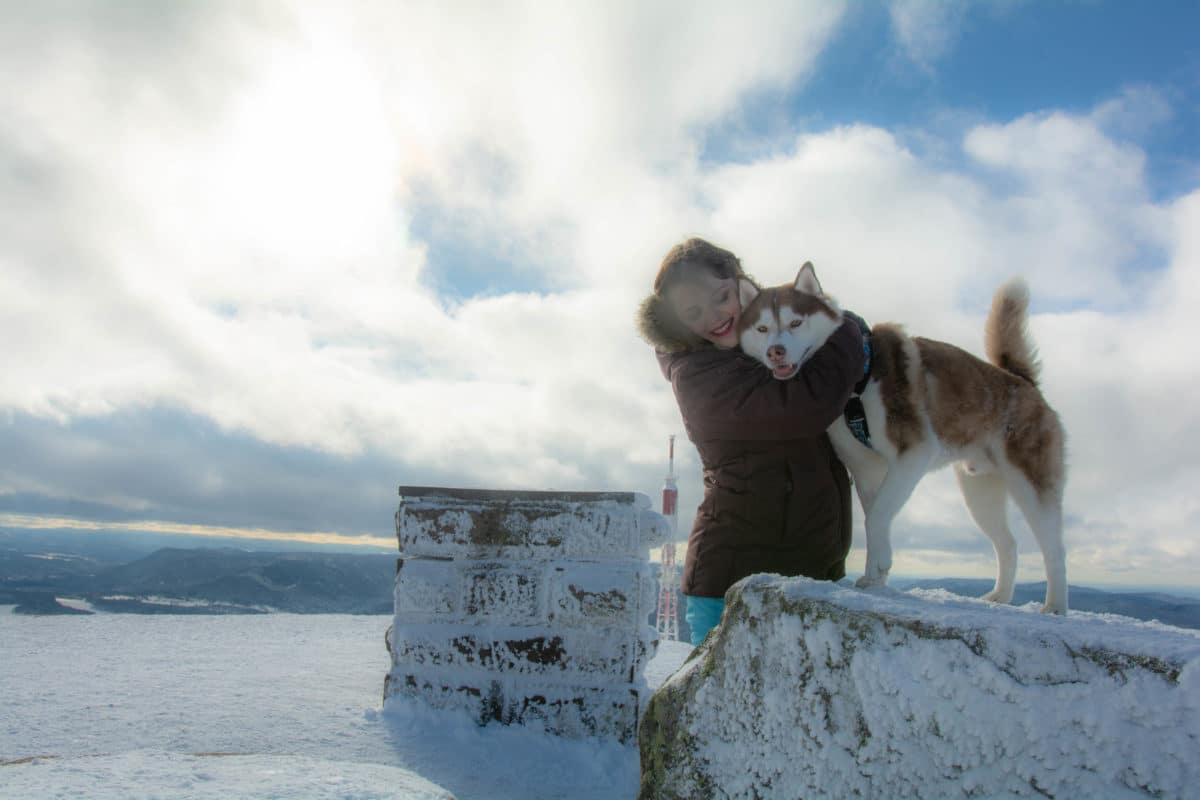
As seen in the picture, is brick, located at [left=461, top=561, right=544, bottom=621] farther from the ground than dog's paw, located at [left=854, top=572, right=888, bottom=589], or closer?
closer

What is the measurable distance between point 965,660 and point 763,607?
460 millimetres

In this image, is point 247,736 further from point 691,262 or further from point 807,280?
point 807,280

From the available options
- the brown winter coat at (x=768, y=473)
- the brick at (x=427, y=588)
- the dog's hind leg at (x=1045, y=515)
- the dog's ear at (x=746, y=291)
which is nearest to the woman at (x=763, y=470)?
the brown winter coat at (x=768, y=473)

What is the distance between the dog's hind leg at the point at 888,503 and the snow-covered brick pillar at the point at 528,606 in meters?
1.28

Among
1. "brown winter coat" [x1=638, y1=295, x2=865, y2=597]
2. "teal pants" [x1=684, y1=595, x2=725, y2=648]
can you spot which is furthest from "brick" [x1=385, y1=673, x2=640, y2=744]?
"brown winter coat" [x1=638, y1=295, x2=865, y2=597]

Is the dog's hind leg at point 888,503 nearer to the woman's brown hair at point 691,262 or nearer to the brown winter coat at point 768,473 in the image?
the brown winter coat at point 768,473

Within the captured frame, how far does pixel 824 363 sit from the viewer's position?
254 cm

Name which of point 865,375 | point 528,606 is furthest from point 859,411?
point 528,606

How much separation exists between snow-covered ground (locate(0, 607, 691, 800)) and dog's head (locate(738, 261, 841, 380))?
6.20 ft

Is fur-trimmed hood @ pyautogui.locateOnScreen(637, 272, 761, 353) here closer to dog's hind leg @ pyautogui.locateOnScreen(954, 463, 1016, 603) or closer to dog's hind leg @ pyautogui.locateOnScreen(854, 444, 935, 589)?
dog's hind leg @ pyautogui.locateOnScreen(854, 444, 935, 589)

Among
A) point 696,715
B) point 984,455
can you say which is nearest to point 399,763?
point 696,715

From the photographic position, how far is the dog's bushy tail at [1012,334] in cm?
314

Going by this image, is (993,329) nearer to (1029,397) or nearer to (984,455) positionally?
(1029,397)

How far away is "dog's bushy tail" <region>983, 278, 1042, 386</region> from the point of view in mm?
3137
